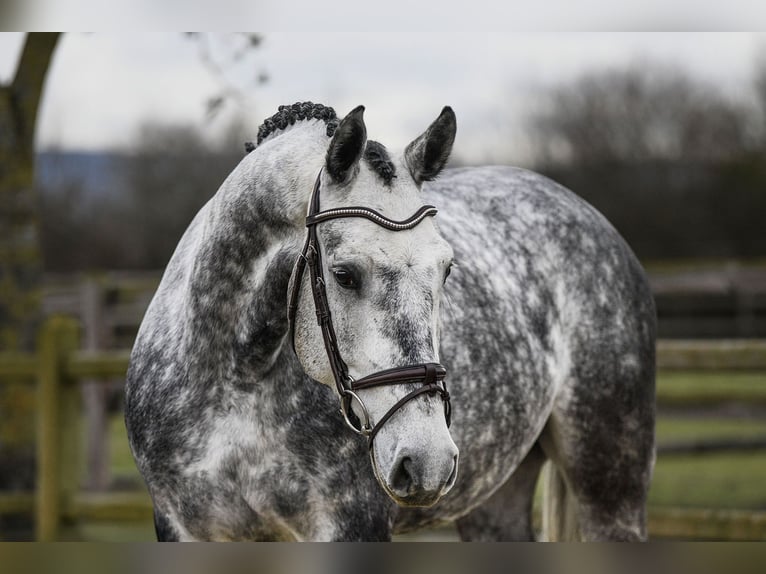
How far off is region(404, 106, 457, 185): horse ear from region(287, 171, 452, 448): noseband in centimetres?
10

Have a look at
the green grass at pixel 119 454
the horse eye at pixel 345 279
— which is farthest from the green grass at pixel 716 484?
the horse eye at pixel 345 279

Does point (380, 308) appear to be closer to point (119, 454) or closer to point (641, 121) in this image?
point (119, 454)

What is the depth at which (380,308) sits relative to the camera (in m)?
1.50

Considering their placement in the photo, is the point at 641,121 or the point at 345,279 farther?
the point at 641,121

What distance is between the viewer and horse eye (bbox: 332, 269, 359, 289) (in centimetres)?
153

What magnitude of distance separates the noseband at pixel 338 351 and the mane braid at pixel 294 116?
217 mm

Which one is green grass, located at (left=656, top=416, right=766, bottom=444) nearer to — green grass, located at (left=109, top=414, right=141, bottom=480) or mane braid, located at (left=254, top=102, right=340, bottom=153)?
green grass, located at (left=109, top=414, right=141, bottom=480)

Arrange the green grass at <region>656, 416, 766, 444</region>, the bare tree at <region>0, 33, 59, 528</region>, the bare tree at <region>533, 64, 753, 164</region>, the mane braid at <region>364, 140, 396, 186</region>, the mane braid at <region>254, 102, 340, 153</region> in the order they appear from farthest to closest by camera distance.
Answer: the bare tree at <region>533, 64, 753, 164</region>, the green grass at <region>656, 416, 766, 444</region>, the bare tree at <region>0, 33, 59, 528</region>, the mane braid at <region>254, 102, 340, 153</region>, the mane braid at <region>364, 140, 396, 186</region>

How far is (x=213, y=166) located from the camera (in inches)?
277

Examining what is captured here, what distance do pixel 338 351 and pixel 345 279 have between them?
125mm

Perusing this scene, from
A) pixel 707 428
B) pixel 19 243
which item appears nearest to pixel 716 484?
pixel 707 428

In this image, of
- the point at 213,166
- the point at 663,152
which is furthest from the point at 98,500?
the point at 663,152

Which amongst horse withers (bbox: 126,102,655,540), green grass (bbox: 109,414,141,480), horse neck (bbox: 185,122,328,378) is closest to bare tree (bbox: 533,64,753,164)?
green grass (bbox: 109,414,141,480)

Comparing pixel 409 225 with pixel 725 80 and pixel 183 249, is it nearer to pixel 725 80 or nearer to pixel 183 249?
pixel 183 249
